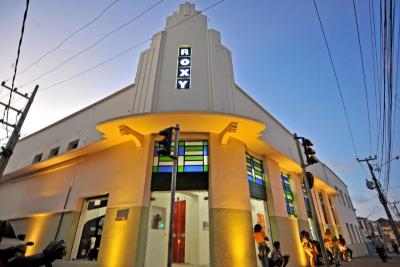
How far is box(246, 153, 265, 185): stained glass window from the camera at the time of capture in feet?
38.8

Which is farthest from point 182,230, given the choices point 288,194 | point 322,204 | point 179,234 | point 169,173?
point 322,204

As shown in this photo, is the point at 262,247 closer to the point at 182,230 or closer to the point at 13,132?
the point at 182,230

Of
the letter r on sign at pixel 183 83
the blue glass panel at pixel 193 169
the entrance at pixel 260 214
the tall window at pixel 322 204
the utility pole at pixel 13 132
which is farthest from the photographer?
the tall window at pixel 322 204

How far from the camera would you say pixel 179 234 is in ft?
40.7

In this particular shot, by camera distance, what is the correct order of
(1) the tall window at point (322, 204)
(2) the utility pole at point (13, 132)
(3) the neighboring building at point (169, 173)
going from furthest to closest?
(1) the tall window at point (322, 204)
(3) the neighboring building at point (169, 173)
(2) the utility pole at point (13, 132)

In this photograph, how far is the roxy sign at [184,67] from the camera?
454 inches

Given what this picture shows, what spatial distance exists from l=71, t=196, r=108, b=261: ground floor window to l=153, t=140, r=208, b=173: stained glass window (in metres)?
3.53

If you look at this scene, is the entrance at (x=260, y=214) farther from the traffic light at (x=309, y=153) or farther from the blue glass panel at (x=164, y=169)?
the traffic light at (x=309, y=153)

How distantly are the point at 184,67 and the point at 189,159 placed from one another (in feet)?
16.7

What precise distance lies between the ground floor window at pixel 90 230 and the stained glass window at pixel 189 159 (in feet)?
11.6

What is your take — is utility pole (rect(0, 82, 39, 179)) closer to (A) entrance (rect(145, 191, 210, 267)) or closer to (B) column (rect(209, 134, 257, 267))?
(A) entrance (rect(145, 191, 210, 267))

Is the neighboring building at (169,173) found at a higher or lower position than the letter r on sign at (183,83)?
lower

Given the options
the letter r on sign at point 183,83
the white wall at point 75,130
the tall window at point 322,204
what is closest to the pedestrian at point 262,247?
the letter r on sign at point 183,83

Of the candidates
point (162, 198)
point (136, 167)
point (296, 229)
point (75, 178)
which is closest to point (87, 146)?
point (75, 178)
